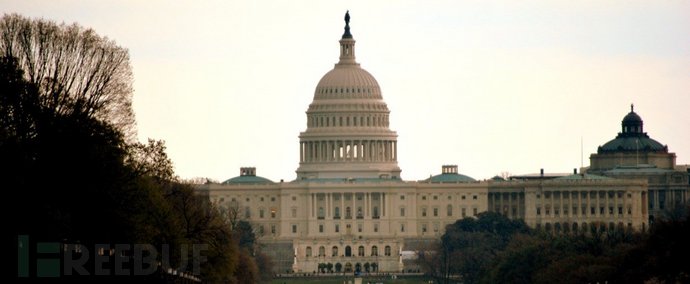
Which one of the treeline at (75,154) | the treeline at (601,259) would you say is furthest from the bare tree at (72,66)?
the treeline at (601,259)

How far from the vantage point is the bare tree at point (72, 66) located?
3991 inches

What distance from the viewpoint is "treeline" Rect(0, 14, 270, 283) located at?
89.8 metres

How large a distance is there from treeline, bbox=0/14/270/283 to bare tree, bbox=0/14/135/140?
39 mm

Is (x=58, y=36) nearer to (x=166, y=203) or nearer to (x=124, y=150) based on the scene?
(x=124, y=150)

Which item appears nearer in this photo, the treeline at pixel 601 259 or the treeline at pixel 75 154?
the treeline at pixel 75 154

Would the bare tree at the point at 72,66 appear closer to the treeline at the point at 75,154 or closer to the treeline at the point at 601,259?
the treeline at the point at 75,154

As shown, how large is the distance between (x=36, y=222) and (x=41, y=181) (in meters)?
4.03

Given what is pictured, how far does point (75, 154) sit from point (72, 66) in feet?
35.2

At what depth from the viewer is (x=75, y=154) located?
9425 centimetres

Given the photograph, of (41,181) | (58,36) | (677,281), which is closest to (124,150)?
(58,36)

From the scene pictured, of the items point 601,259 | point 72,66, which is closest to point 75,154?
point 72,66

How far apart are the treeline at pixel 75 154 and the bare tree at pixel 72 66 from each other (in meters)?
0.04

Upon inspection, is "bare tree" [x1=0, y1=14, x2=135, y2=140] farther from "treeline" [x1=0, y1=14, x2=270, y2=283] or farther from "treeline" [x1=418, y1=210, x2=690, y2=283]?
"treeline" [x1=418, y1=210, x2=690, y2=283]

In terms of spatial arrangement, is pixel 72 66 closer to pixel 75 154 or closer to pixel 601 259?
pixel 75 154
